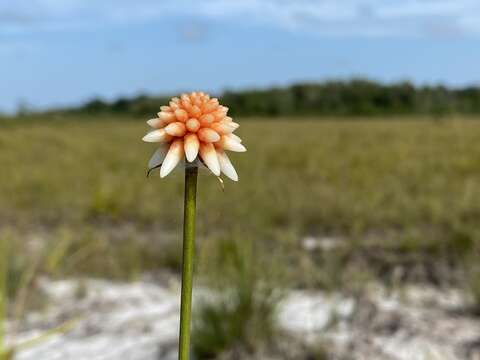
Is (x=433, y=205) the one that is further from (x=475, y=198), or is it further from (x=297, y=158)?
(x=297, y=158)

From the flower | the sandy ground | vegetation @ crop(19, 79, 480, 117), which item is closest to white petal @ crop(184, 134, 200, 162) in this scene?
the flower

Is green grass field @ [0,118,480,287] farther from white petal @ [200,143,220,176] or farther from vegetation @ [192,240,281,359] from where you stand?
white petal @ [200,143,220,176]

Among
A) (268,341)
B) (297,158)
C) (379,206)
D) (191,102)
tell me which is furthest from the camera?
(297,158)

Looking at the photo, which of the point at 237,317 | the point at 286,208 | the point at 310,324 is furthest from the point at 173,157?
the point at 286,208

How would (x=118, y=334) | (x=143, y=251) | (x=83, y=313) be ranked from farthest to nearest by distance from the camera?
(x=143, y=251)
(x=83, y=313)
(x=118, y=334)

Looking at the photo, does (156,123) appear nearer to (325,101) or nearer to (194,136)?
(194,136)

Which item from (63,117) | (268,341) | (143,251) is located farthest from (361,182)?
(63,117)

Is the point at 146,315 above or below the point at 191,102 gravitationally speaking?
below
